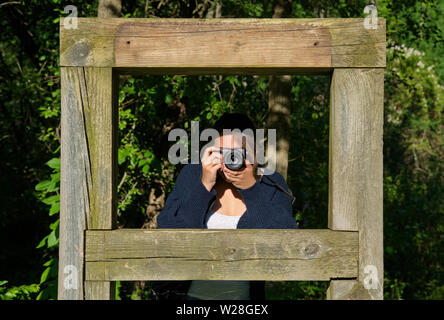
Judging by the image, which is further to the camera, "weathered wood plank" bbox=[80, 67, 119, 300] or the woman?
the woman

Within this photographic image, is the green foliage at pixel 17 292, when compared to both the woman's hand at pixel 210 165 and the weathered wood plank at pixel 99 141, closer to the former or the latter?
the woman's hand at pixel 210 165

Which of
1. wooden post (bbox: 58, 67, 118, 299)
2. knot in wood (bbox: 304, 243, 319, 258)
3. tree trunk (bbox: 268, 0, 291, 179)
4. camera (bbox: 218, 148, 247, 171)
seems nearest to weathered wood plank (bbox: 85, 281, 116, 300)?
wooden post (bbox: 58, 67, 118, 299)

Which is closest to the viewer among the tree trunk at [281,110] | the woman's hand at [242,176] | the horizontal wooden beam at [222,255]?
the horizontal wooden beam at [222,255]

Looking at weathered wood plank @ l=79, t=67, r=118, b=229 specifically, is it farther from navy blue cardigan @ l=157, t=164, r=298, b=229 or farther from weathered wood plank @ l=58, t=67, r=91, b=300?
navy blue cardigan @ l=157, t=164, r=298, b=229

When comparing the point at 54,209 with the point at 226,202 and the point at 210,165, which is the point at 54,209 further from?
the point at 210,165

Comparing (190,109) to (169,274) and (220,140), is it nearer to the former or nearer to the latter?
(220,140)

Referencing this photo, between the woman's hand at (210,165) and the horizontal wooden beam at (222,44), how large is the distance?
1.73ft

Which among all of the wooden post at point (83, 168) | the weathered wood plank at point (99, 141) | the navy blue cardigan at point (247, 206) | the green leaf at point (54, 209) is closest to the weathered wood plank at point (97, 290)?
the wooden post at point (83, 168)

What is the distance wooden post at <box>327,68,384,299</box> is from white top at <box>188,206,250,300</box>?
65 cm

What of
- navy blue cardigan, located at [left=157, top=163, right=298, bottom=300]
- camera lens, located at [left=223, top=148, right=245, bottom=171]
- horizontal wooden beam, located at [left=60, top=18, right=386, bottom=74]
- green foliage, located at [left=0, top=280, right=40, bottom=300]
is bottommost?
green foliage, located at [left=0, top=280, right=40, bottom=300]

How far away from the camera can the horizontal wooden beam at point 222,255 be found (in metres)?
1.56

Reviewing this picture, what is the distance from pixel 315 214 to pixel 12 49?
4.27 meters

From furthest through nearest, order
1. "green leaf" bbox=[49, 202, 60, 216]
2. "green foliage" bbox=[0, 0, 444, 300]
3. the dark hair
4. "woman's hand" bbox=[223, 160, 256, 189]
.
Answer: "green foliage" bbox=[0, 0, 444, 300] → "green leaf" bbox=[49, 202, 60, 216] → the dark hair → "woman's hand" bbox=[223, 160, 256, 189]

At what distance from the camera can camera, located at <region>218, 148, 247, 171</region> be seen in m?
2.08
